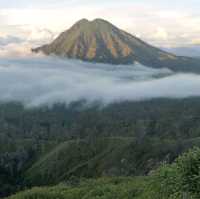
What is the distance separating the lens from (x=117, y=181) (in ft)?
488

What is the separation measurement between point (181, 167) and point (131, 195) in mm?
53602

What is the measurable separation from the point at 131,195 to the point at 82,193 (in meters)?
24.0

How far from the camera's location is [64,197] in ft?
368

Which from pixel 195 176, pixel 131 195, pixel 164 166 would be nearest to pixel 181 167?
pixel 195 176

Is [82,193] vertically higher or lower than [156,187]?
lower

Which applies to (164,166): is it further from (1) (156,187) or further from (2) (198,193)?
(1) (156,187)

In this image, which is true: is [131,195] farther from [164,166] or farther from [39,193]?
[164,166]

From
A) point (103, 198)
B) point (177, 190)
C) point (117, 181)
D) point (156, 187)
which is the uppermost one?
point (177, 190)

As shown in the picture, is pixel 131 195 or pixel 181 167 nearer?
pixel 181 167

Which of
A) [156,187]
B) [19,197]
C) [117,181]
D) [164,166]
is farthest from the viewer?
[117,181]

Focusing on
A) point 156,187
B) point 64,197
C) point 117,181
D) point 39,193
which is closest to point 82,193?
point 64,197

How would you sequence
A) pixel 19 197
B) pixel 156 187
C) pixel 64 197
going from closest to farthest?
pixel 156 187 < pixel 64 197 < pixel 19 197

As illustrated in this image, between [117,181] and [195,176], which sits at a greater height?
[195,176]

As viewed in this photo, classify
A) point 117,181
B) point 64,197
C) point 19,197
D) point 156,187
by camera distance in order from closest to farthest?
1. point 156,187
2. point 64,197
3. point 19,197
4. point 117,181
